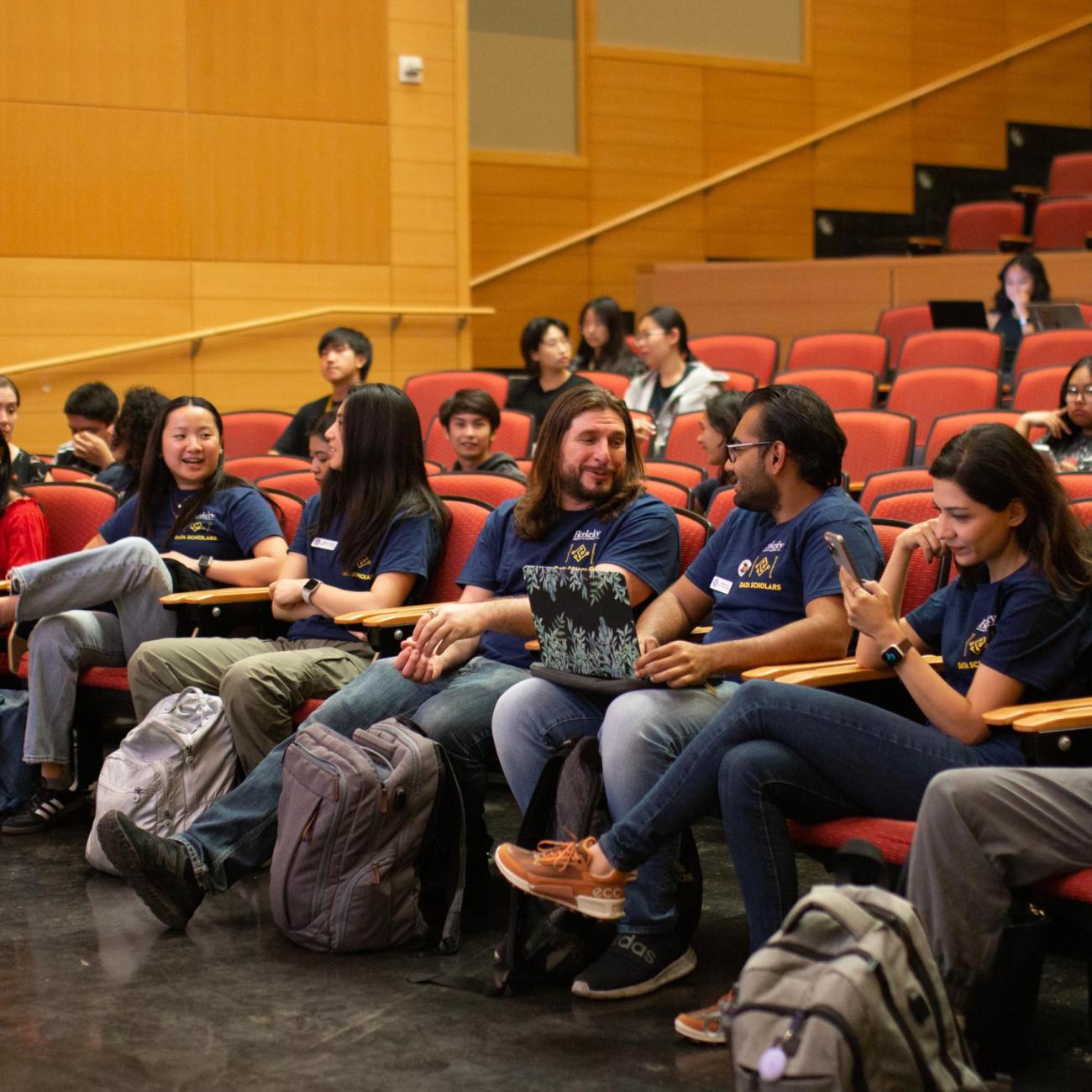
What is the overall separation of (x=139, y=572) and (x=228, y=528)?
27 cm

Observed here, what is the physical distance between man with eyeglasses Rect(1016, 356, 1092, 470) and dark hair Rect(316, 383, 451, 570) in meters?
1.53

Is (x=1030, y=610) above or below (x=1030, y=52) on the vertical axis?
below

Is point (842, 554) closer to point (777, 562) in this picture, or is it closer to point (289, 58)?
point (777, 562)

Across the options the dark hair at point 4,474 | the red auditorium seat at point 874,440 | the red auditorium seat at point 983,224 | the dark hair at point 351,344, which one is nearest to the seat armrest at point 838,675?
the red auditorium seat at point 874,440

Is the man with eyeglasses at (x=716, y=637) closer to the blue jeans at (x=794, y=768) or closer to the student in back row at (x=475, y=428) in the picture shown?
the blue jeans at (x=794, y=768)

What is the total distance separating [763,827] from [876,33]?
802 centimetres

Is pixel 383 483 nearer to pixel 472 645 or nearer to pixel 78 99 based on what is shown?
pixel 472 645

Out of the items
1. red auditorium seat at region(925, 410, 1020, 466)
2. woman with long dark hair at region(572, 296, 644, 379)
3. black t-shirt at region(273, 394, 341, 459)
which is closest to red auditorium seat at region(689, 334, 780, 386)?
woman with long dark hair at region(572, 296, 644, 379)

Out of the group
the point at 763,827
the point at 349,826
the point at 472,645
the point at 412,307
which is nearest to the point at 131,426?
the point at 472,645

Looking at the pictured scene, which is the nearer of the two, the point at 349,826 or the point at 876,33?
the point at 349,826

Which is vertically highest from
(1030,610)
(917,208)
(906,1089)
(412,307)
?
(917,208)

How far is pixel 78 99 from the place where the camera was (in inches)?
233

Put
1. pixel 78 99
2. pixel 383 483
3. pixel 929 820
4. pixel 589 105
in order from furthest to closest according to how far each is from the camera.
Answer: pixel 589 105 → pixel 78 99 → pixel 383 483 → pixel 929 820

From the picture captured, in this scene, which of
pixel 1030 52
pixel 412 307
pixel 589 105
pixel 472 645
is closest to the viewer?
pixel 472 645
